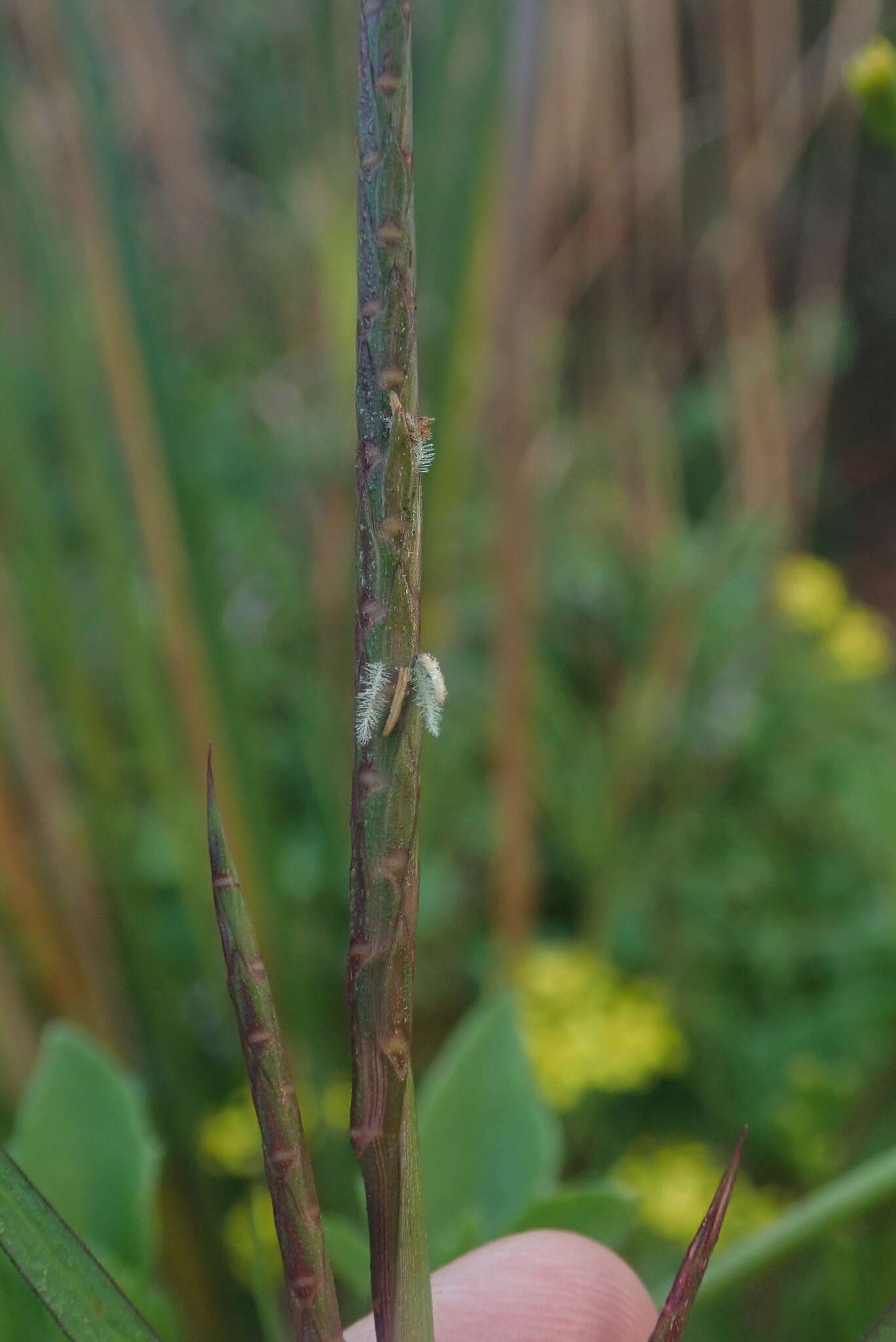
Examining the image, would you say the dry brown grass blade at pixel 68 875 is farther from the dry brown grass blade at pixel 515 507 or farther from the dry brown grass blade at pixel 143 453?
the dry brown grass blade at pixel 515 507

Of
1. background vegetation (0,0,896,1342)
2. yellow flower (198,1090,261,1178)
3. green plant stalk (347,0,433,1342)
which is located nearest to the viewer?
green plant stalk (347,0,433,1342)

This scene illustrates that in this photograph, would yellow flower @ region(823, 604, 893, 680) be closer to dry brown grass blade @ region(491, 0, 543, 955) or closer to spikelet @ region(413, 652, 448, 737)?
dry brown grass blade @ region(491, 0, 543, 955)

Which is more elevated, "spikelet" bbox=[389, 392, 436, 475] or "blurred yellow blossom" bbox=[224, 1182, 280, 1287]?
"spikelet" bbox=[389, 392, 436, 475]

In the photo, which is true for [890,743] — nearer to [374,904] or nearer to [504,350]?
[504,350]

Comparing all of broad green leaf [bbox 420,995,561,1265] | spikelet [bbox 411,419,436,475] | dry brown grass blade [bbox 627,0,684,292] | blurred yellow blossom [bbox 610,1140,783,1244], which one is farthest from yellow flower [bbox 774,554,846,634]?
spikelet [bbox 411,419,436,475]

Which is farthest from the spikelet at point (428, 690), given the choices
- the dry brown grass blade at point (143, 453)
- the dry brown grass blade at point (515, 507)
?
the dry brown grass blade at point (515, 507)

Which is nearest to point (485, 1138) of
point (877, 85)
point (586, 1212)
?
point (586, 1212)
